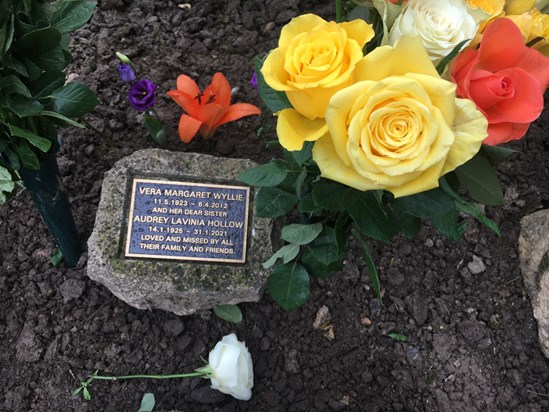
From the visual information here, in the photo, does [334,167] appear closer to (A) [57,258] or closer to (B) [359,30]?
(B) [359,30]

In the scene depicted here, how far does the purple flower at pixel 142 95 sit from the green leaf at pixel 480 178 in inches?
39.3

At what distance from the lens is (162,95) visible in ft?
6.48

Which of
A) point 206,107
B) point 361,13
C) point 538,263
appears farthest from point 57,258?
point 538,263

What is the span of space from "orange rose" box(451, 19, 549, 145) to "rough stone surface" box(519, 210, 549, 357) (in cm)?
97

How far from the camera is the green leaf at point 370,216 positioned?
108cm

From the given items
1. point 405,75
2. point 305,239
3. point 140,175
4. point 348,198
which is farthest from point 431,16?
point 140,175

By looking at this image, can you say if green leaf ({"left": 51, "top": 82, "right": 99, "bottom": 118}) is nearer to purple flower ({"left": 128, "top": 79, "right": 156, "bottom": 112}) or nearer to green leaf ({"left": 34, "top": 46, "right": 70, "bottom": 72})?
green leaf ({"left": 34, "top": 46, "right": 70, "bottom": 72})

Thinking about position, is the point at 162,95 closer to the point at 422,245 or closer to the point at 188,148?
the point at 188,148

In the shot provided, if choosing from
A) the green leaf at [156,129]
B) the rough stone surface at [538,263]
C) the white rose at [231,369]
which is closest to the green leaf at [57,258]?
the green leaf at [156,129]

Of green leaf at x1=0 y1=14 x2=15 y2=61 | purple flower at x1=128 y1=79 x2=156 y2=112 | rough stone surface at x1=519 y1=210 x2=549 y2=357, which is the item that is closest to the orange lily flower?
purple flower at x1=128 y1=79 x2=156 y2=112

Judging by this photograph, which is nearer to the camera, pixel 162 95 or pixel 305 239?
pixel 305 239

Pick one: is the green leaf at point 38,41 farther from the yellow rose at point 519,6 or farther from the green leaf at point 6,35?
the yellow rose at point 519,6

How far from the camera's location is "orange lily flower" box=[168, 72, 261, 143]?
169 centimetres

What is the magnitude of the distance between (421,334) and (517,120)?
1.03 metres
